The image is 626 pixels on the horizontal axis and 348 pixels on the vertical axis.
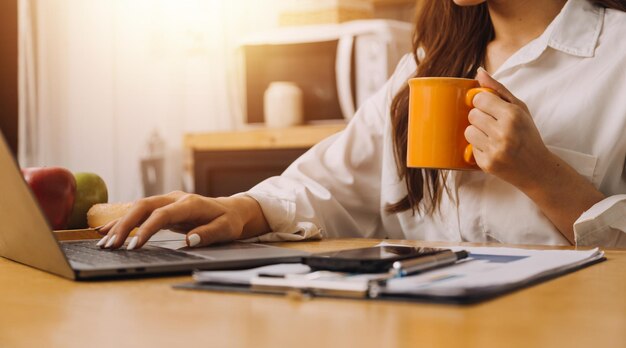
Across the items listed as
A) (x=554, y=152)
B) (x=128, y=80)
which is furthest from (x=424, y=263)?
(x=128, y=80)

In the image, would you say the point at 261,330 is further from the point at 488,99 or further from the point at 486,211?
the point at 486,211

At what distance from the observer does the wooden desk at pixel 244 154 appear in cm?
268

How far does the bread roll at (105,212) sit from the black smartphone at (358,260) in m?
0.52

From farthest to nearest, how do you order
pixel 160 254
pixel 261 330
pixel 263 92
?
pixel 263 92, pixel 160 254, pixel 261 330

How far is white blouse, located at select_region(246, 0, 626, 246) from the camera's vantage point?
119cm

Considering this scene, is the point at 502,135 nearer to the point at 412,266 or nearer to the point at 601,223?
the point at 601,223

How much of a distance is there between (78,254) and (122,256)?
A: 52 mm

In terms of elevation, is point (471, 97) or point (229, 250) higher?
point (471, 97)

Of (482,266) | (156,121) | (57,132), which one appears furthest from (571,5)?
(57,132)

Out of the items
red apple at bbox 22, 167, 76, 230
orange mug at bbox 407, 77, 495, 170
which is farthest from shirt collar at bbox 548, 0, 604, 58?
red apple at bbox 22, 167, 76, 230

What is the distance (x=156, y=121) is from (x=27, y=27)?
0.65 meters

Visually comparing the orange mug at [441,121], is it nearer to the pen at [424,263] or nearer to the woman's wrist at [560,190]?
the woman's wrist at [560,190]

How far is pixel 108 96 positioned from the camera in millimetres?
3623

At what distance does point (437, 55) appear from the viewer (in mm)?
1396
